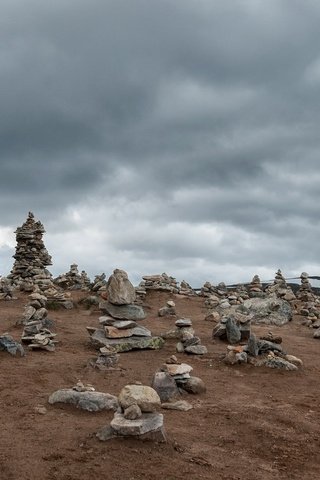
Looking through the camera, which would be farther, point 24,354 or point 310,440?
point 24,354

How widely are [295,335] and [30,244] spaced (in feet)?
88.6

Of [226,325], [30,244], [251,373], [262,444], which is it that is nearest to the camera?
[262,444]

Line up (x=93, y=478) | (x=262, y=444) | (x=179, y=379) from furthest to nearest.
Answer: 1. (x=179, y=379)
2. (x=262, y=444)
3. (x=93, y=478)

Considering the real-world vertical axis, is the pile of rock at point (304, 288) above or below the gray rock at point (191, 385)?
above

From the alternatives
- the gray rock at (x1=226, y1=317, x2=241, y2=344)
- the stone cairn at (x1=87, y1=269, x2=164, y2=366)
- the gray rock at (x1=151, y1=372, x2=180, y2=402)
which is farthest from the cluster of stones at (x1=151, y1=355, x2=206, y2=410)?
the gray rock at (x1=226, y1=317, x2=241, y2=344)

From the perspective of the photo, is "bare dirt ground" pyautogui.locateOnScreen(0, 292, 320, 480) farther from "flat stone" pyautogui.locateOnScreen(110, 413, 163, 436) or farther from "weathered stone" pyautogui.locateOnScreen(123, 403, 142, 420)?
"weathered stone" pyautogui.locateOnScreen(123, 403, 142, 420)

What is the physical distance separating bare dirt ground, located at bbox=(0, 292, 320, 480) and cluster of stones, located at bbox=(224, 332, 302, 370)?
0.32 meters

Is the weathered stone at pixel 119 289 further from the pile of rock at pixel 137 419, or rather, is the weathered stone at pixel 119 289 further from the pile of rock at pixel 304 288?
the pile of rock at pixel 304 288

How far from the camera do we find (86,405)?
450 inches

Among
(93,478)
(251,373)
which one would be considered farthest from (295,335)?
(93,478)

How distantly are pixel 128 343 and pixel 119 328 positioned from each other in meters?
1.05

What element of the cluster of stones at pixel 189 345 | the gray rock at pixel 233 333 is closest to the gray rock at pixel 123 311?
the cluster of stones at pixel 189 345

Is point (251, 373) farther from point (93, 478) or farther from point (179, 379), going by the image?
point (93, 478)

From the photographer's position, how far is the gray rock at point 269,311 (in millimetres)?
29312
